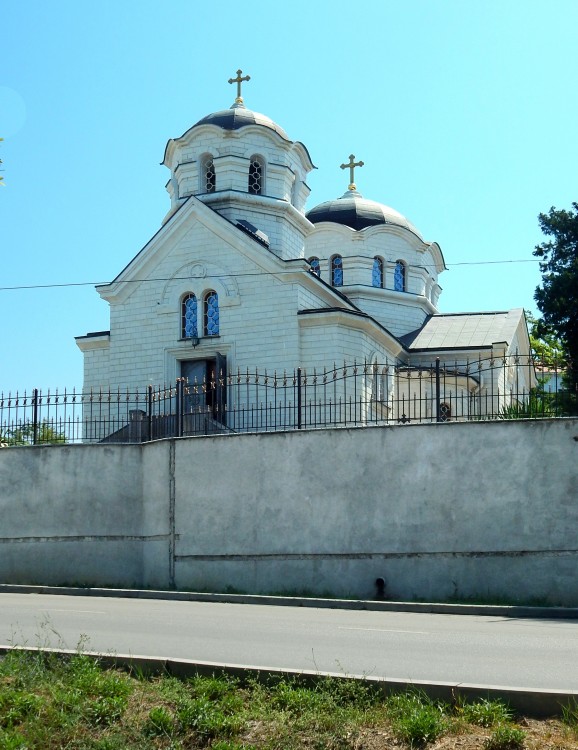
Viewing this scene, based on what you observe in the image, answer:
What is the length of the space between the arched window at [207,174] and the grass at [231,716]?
25.1 m

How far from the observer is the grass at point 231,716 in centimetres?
727

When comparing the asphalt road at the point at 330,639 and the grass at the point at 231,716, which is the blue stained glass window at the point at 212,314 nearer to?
the asphalt road at the point at 330,639

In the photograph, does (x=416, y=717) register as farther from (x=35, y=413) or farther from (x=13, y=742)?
(x=35, y=413)

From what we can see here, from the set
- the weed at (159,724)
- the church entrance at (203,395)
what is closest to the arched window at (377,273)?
the church entrance at (203,395)

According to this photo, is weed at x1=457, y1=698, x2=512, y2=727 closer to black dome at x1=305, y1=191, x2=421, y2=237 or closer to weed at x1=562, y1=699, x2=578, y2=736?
weed at x1=562, y1=699, x2=578, y2=736

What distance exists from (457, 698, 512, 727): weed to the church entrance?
1194 centimetres

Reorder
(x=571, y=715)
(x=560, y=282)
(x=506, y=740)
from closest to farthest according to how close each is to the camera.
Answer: (x=506, y=740) → (x=571, y=715) → (x=560, y=282)

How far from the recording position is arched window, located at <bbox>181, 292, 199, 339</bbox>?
29875 millimetres

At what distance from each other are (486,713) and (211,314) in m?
23.1

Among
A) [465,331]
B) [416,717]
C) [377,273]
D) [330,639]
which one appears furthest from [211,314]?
[416,717]

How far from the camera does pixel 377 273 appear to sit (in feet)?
127

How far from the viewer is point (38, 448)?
19.4 m

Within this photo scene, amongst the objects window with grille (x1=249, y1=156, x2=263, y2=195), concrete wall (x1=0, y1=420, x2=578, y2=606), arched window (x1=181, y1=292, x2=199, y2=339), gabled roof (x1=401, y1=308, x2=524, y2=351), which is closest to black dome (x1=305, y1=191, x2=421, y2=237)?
gabled roof (x1=401, y1=308, x2=524, y2=351)

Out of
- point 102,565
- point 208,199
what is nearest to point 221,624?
point 102,565
